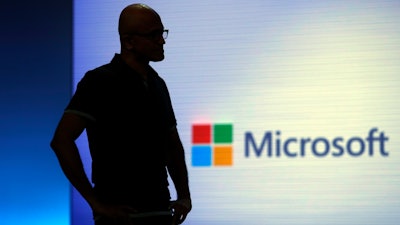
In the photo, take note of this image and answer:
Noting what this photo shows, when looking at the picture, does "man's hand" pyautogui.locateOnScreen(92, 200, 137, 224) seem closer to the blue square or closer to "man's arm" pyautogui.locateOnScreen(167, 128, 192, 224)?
"man's arm" pyautogui.locateOnScreen(167, 128, 192, 224)

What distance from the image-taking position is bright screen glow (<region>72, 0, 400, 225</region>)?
404 centimetres

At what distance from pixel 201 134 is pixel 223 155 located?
179mm

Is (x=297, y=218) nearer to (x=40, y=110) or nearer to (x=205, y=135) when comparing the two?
(x=205, y=135)

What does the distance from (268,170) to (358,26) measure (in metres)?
0.97

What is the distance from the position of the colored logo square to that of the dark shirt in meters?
2.48

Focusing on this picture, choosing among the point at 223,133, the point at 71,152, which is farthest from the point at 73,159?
the point at 223,133

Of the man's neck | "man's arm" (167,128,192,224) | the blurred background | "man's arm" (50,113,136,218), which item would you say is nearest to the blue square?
the blurred background

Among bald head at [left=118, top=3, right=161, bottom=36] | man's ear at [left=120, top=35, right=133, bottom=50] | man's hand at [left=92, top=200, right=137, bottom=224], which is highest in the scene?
A: bald head at [left=118, top=3, right=161, bottom=36]

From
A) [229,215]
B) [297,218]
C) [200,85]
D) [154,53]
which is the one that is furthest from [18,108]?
[154,53]

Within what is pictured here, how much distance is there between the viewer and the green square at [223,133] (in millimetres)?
4168

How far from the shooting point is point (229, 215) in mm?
4180

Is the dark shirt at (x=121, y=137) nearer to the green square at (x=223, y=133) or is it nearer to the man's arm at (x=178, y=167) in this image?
the man's arm at (x=178, y=167)

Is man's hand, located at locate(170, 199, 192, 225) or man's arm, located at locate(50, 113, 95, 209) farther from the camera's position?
man's hand, located at locate(170, 199, 192, 225)

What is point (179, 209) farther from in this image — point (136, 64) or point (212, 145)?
point (212, 145)
